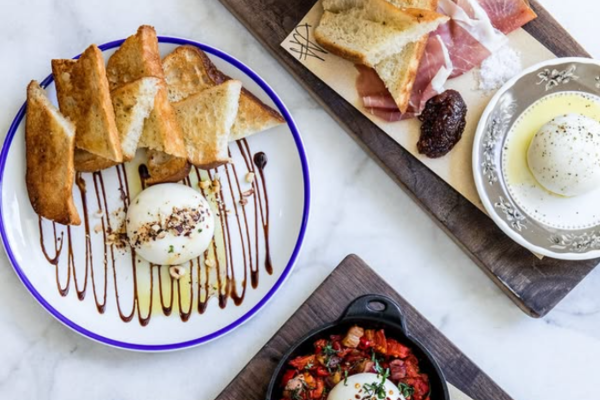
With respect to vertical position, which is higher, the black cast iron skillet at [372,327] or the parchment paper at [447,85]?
the parchment paper at [447,85]

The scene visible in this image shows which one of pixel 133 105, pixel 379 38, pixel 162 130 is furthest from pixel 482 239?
pixel 133 105

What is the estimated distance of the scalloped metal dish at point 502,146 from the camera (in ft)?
7.38

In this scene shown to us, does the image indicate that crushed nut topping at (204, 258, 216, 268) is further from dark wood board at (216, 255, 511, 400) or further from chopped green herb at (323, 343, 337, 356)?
chopped green herb at (323, 343, 337, 356)

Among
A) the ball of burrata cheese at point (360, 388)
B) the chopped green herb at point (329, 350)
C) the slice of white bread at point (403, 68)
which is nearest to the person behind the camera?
the ball of burrata cheese at point (360, 388)

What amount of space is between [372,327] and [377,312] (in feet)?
0.17

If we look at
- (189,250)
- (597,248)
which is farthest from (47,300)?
(597,248)

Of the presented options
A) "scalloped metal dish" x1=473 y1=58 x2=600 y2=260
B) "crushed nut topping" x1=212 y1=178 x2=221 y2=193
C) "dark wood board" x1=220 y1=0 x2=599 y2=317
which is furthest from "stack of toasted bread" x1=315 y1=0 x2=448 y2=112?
"crushed nut topping" x1=212 y1=178 x2=221 y2=193

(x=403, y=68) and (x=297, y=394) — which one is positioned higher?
(x=403, y=68)

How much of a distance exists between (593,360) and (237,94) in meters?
1.44

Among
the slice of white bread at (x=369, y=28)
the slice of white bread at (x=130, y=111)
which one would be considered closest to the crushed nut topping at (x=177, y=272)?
the slice of white bread at (x=130, y=111)

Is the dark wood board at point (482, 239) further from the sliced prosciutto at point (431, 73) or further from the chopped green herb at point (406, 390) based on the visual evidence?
the chopped green herb at point (406, 390)

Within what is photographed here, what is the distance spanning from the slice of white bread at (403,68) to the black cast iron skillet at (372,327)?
2.01 ft

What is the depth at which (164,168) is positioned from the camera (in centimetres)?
230

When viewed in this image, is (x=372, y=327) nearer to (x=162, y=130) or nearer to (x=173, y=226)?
(x=173, y=226)
